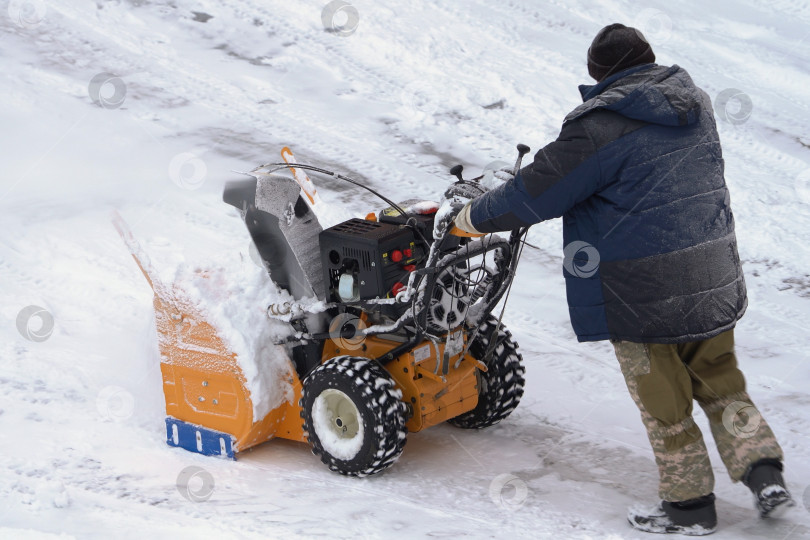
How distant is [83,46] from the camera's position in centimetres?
1095

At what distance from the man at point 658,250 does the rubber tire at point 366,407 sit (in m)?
0.85

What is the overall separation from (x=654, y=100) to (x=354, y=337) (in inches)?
69.4

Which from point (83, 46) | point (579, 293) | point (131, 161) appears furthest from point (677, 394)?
point (83, 46)

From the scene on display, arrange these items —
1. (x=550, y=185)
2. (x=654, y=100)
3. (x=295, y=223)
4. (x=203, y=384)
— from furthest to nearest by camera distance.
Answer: (x=203, y=384), (x=295, y=223), (x=550, y=185), (x=654, y=100)

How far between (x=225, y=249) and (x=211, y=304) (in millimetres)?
2538

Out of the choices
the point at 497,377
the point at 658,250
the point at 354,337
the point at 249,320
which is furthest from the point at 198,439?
the point at 658,250

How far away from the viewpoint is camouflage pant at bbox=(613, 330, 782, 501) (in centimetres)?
359

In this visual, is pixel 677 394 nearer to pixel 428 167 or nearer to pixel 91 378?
pixel 91 378

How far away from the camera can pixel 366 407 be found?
4.07 meters

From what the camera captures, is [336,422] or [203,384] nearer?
[336,422]

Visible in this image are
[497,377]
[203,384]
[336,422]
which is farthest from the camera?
[497,377]

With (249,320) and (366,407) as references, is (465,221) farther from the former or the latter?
(249,320)

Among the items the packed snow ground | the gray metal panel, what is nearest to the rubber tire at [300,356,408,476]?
the packed snow ground

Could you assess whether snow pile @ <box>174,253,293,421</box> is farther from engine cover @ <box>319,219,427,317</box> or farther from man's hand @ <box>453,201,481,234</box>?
man's hand @ <box>453,201,481,234</box>
